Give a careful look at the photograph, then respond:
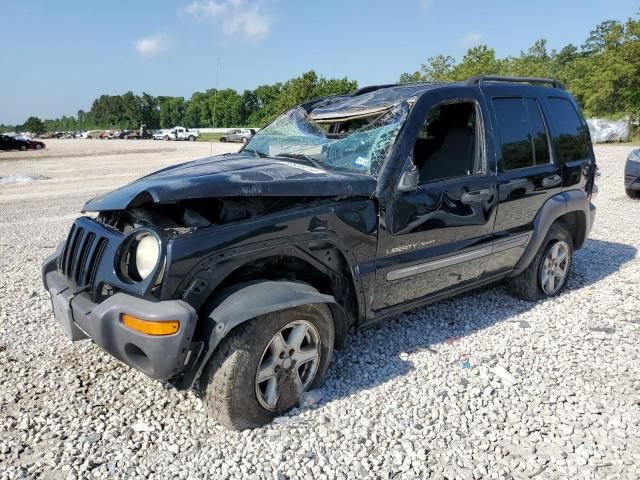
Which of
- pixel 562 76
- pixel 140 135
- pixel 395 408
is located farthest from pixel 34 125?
Result: pixel 395 408

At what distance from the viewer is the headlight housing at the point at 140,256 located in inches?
104

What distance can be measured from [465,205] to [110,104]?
134 metres

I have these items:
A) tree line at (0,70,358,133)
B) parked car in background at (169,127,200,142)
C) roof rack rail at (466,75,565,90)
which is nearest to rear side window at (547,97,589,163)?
roof rack rail at (466,75,565,90)

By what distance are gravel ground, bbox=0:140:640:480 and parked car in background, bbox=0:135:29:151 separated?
37.0 m

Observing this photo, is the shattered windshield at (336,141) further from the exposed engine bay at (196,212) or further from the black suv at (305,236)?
the exposed engine bay at (196,212)

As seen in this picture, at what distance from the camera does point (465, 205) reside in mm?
3758

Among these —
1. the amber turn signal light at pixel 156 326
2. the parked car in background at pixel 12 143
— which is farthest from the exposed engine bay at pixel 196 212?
the parked car in background at pixel 12 143

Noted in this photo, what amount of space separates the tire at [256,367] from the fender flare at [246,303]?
0.26 feet

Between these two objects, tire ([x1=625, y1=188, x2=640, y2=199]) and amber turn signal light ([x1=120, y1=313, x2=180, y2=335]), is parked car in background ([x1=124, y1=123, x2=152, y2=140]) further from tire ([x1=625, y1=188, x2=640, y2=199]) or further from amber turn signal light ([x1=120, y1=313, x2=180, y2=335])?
amber turn signal light ([x1=120, y1=313, x2=180, y2=335])

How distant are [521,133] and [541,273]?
1.40 m

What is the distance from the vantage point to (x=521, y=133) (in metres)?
4.31

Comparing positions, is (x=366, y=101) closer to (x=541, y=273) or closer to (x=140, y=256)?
(x=140, y=256)

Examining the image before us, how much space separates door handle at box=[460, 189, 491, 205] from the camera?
3.75m

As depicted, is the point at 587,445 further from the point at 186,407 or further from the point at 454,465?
the point at 186,407
